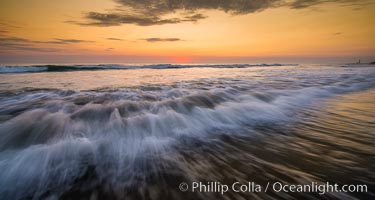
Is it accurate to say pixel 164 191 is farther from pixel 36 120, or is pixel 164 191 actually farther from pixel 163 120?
pixel 36 120

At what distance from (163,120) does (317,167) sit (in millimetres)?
2462

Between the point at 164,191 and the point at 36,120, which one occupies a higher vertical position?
the point at 36,120

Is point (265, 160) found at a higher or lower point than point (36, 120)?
lower

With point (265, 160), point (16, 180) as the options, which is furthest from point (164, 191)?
point (16, 180)

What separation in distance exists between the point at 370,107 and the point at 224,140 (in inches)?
189

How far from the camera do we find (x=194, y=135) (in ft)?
10.0

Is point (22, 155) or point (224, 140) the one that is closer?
point (22, 155)

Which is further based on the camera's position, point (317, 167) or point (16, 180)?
point (317, 167)

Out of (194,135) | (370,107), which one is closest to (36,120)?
(194,135)

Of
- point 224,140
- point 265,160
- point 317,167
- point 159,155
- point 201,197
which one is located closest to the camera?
point 201,197

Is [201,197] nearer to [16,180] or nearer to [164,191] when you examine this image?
[164,191]

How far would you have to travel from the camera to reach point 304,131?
3.17 meters

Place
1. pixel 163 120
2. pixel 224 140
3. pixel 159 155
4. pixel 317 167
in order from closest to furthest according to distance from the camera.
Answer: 1. pixel 317 167
2. pixel 159 155
3. pixel 224 140
4. pixel 163 120

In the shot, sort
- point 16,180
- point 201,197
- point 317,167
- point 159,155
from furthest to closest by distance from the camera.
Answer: point 159,155
point 317,167
point 16,180
point 201,197
